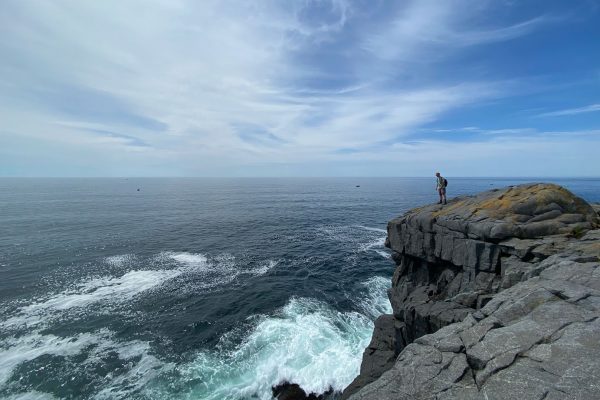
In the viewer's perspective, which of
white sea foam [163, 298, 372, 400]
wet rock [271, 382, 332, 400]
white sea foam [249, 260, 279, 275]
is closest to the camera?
wet rock [271, 382, 332, 400]

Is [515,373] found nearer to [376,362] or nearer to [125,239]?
[376,362]

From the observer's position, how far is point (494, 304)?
42.9ft

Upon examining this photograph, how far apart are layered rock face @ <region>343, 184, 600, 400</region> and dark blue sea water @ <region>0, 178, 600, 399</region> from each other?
6.51m

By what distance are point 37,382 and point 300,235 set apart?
45.7m

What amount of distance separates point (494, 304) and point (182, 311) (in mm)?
28421

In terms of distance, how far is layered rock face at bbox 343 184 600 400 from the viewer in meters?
8.77

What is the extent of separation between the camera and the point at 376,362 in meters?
21.1

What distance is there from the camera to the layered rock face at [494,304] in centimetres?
877

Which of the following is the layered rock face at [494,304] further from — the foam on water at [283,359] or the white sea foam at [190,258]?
the white sea foam at [190,258]

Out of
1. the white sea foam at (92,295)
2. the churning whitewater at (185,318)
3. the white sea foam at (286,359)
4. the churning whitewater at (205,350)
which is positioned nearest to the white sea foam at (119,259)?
the churning whitewater at (185,318)

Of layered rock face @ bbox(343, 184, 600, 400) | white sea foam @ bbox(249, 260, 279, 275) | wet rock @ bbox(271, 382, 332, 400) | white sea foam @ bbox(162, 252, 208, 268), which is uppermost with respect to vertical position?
layered rock face @ bbox(343, 184, 600, 400)

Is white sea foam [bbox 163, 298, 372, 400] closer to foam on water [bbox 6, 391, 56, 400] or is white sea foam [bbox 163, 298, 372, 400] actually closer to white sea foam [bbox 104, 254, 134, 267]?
foam on water [bbox 6, 391, 56, 400]

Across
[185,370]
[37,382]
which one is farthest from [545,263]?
[37,382]

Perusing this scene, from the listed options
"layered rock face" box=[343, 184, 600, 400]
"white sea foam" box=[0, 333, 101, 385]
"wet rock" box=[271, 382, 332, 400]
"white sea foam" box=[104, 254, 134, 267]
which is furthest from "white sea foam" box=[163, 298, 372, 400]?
"white sea foam" box=[104, 254, 134, 267]
